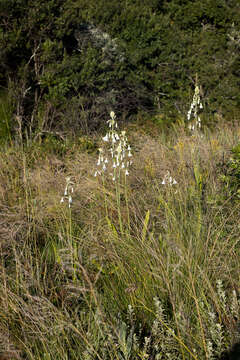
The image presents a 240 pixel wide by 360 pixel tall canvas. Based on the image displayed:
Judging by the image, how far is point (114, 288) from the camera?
2086 mm

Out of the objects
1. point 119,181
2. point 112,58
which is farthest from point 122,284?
point 112,58

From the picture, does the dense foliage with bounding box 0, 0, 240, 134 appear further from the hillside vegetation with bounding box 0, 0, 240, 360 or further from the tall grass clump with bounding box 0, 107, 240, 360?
the tall grass clump with bounding box 0, 107, 240, 360

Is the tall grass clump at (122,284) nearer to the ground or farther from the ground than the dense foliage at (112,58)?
nearer to the ground

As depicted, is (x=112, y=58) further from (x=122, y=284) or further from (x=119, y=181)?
(x=122, y=284)

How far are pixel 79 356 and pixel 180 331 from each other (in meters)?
0.50

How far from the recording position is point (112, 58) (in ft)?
23.6

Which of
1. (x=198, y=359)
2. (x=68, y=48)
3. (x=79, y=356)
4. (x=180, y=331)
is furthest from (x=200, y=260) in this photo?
(x=68, y=48)

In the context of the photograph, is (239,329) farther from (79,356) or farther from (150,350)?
(79,356)

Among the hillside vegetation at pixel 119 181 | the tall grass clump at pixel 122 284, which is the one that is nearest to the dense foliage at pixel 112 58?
the hillside vegetation at pixel 119 181

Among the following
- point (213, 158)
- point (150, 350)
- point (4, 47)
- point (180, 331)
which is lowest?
point (150, 350)

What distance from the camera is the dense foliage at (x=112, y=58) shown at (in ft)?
19.5

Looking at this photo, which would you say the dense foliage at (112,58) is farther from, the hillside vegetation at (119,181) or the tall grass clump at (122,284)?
the tall grass clump at (122,284)

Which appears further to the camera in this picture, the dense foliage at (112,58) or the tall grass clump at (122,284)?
the dense foliage at (112,58)

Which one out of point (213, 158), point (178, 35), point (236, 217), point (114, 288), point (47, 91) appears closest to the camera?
point (114, 288)
